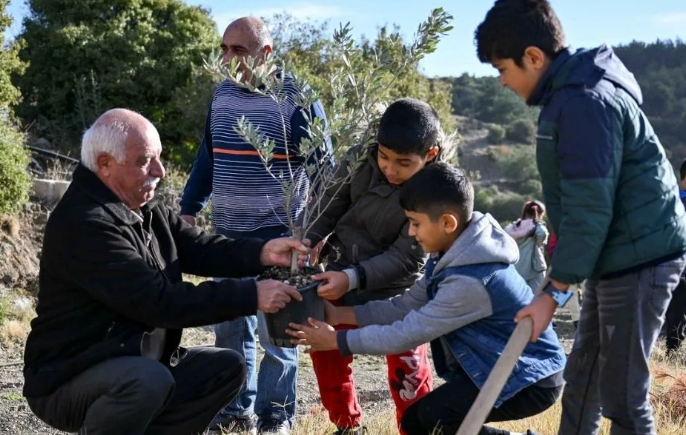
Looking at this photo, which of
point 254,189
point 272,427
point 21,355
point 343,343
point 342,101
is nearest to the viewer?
point 343,343

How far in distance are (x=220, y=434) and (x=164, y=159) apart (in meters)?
13.5

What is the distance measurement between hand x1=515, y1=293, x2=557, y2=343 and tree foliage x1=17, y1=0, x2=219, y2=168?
15030 millimetres

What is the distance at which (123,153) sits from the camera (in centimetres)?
374

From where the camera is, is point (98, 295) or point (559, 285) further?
point (98, 295)

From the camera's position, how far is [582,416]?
3.63m

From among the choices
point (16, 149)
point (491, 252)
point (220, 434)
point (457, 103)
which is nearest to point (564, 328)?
point (16, 149)

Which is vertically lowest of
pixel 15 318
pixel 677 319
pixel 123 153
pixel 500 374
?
pixel 15 318

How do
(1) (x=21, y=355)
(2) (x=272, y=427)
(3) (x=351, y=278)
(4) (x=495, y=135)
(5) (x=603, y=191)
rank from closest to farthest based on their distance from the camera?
(5) (x=603, y=191) → (3) (x=351, y=278) → (2) (x=272, y=427) → (1) (x=21, y=355) → (4) (x=495, y=135)

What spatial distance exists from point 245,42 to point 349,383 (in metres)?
1.89

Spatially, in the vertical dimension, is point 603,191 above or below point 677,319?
above

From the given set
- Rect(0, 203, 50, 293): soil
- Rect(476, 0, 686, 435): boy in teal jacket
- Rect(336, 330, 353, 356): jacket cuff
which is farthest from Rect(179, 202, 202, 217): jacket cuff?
Rect(0, 203, 50, 293): soil

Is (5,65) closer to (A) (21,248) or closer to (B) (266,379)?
(A) (21,248)

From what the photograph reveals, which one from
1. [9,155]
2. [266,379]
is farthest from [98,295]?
[9,155]

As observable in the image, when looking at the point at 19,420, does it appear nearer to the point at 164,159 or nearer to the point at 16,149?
the point at 16,149
